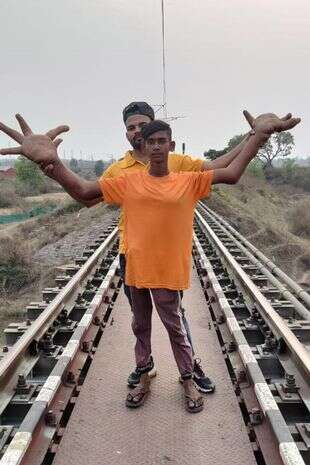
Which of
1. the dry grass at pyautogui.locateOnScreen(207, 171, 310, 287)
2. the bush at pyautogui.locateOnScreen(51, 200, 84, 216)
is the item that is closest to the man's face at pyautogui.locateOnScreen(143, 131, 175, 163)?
the dry grass at pyautogui.locateOnScreen(207, 171, 310, 287)

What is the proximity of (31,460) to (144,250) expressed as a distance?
1.39 m

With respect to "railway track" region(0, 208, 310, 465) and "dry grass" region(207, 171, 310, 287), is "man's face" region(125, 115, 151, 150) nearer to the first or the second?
"railway track" region(0, 208, 310, 465)

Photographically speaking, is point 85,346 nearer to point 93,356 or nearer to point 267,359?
point 93,356

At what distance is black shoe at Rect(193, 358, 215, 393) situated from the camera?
433 centimetres

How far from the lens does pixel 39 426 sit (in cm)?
359

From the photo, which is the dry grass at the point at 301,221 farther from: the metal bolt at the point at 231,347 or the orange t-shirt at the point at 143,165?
the orange t-shirt at the point at 143,165

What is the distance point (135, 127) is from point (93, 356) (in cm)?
219

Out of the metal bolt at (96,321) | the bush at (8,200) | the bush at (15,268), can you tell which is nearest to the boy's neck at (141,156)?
the metal bolt at (96,321)

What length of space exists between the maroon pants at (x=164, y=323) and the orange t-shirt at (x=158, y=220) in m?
0.15

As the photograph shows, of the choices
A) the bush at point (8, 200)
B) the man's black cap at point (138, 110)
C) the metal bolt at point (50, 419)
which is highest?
the man's black cap at point (138, 110)

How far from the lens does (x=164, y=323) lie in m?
3.94

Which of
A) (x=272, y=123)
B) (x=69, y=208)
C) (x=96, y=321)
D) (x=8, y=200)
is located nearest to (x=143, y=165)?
(x=272, y=123)

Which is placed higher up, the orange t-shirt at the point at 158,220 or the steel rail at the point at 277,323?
the orange t-shirt at the point at 158,220

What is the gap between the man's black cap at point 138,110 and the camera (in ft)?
13.4
